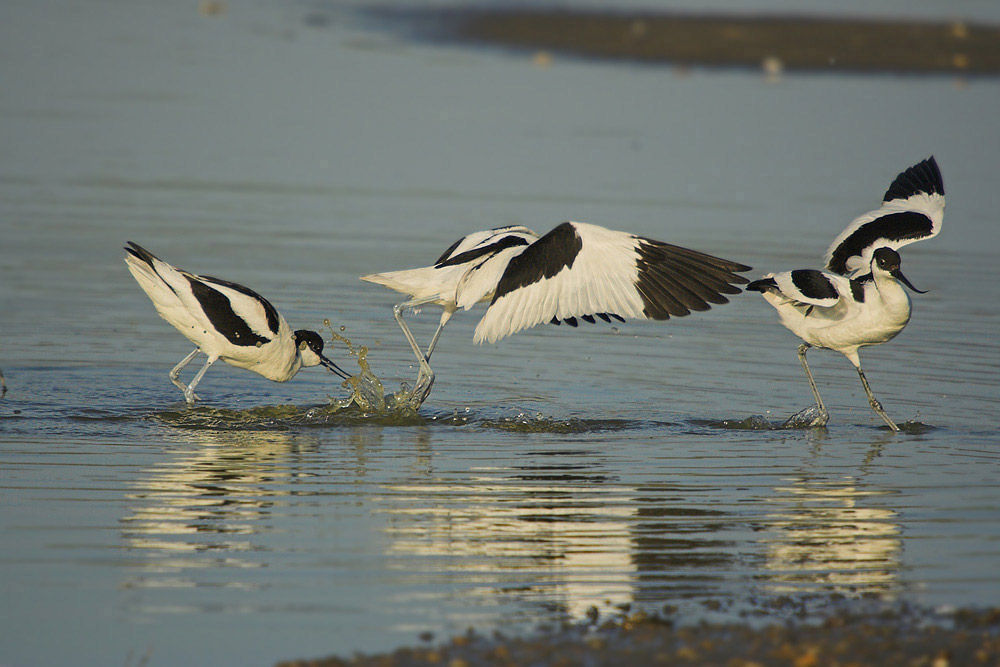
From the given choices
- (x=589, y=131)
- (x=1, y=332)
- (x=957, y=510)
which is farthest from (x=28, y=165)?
(x=957, y=510)

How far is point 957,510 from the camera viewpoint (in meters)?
6.32

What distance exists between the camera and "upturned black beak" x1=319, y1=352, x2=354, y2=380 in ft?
29.5

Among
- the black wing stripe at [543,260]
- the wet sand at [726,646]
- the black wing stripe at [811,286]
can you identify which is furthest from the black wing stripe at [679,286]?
the wet sand at [726,646]

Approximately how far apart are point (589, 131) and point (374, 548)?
14597 millimetres

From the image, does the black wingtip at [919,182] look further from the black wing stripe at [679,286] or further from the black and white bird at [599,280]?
the black wing stripe at [679,286]

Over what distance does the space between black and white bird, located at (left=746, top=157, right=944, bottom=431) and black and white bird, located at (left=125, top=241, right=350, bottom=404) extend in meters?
2.99

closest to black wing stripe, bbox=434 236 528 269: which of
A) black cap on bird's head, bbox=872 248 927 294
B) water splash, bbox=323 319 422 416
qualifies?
water splash, bbox=323 319 422 416

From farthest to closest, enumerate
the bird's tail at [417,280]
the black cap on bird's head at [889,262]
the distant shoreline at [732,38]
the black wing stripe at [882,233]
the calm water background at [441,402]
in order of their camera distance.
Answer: the distant shoreline at [732,38], the black wing stripe at [882,233], the bird's tail at [417,280], the black cap on bird's head at [889,262], the calm water background at [441,402]

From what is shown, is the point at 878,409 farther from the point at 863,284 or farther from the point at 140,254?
the point at 140,254

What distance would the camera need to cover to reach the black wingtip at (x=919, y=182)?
895 cm

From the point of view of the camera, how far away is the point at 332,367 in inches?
356

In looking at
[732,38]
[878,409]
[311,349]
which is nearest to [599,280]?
[878,409]

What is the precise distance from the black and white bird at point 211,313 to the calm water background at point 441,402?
0.35 meters

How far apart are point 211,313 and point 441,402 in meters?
1.54
